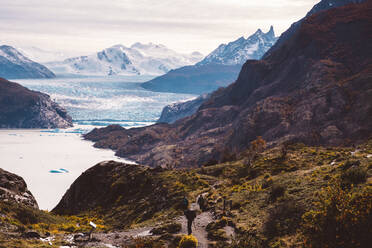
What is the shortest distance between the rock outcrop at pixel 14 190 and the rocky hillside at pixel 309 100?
7794 centimetres

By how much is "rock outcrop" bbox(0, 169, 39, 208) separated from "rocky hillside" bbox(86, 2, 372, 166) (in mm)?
77938

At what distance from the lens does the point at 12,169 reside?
16375 centimetres

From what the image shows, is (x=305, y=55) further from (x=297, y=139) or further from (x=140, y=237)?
(x=140, y=237)

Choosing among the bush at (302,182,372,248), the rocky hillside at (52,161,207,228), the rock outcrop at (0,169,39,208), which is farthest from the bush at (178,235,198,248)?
the rock outcrop at (0,169,39,208)

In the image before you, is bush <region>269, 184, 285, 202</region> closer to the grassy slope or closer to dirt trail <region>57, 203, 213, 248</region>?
the grassy slope

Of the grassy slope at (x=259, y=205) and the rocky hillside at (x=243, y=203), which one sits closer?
the rocky hillside at (x=243, y=203)

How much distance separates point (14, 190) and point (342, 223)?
3628 cm

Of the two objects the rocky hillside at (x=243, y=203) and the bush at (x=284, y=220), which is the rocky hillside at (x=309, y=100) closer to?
the rocky hillside at (x=243, y=203)

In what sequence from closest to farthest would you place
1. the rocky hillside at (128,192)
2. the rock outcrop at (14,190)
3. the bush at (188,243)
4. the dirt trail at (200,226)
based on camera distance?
the bush at (188,243) < the dirt trail at (200,226) < the rock outcrop at (14,190) < the rocky hillside at (128,192)

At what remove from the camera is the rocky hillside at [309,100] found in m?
110

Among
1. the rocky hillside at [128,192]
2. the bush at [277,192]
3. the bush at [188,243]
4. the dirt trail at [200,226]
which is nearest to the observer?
the bush at [188,243]

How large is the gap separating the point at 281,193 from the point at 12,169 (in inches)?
6175

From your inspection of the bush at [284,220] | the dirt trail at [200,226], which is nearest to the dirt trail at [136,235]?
the dirt trail at [200,226]

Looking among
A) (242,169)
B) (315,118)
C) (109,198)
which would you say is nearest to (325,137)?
(315,118)
